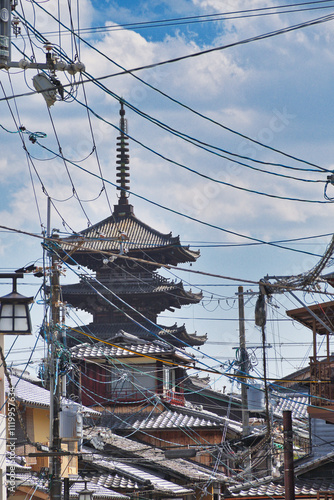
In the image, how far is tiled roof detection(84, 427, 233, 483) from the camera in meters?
36.3

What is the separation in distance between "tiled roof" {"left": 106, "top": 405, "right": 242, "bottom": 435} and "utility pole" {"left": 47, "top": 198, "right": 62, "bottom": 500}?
1991 cm

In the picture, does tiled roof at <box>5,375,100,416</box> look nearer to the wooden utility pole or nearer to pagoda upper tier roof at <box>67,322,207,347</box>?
the wooden utility pole

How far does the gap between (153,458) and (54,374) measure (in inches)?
636

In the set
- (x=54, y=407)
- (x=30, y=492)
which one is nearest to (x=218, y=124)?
(x=54, y=407)

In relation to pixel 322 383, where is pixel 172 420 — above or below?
below

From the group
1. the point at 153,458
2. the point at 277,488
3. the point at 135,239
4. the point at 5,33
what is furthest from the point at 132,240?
the point at 5,33

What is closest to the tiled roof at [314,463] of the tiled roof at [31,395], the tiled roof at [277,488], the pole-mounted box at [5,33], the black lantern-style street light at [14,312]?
the tiled roof at [277,488]

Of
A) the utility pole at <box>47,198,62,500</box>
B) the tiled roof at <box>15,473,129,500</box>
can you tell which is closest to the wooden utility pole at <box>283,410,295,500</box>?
the utility pole at <box>47,198,62,500</box>

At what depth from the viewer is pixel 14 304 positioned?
17891 millimetres

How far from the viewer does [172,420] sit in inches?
1718

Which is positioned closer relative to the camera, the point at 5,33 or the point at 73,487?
the point at 5,33

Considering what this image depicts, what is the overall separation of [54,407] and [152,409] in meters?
23.4

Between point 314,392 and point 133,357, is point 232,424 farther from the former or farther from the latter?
point 314,392

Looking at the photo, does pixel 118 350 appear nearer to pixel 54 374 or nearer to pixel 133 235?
pixel 133 235
